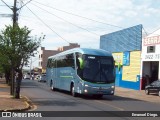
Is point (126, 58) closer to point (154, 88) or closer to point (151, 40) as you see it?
point (151, 40)

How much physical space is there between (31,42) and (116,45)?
3365cm

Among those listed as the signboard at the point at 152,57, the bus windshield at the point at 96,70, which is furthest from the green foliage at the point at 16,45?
the signboard at the point at 152,57

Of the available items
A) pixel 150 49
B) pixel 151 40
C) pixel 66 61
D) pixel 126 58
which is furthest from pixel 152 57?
pixel 66 61

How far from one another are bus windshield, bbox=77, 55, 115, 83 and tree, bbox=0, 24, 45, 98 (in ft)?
13.3

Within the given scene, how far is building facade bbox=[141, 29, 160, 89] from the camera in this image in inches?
Answer: 1673

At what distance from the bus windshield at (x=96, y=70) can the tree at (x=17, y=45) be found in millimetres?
4059

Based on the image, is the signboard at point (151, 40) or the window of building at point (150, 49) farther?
the window of building at point (150, 49)

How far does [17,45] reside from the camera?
2350 centimetres

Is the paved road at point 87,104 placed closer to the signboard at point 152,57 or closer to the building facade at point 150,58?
the signboard at point 152,57

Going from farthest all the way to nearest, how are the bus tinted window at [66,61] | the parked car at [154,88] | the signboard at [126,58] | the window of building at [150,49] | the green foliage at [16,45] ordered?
the signboard at [126,58], the window of building at [150,49], the parked car at [154,88], the bus tinted window at [66,61], the green foliage at [16,45]

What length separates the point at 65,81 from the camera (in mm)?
31547

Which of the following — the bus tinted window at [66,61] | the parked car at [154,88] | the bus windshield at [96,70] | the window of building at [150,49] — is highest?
the window of building at [150,49]

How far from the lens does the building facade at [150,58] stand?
139 feet

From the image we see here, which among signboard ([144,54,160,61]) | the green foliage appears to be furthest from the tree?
signboard ([144,54,160,61])
